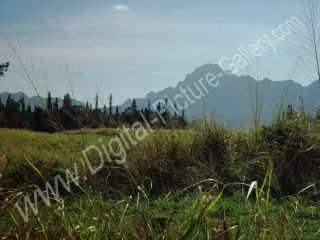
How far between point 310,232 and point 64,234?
82.6 inches

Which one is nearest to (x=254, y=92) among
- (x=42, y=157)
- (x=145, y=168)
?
(x=145, y=168)

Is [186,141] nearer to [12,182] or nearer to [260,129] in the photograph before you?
[260,129]

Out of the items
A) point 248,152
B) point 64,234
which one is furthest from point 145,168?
point 64,234

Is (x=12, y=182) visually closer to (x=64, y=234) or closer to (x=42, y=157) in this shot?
(x=42, y=157)

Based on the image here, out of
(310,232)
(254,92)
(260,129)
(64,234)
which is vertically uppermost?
(254,92)

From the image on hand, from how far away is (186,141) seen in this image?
5605 millimetres

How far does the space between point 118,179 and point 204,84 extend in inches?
88.2

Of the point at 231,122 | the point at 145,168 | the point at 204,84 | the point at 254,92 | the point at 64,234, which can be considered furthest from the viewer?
the point at 231,122

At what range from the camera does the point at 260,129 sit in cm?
541

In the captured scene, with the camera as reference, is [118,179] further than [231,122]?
No

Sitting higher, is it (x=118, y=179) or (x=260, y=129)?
(x=260, y=129)

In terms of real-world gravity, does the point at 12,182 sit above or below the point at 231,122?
below

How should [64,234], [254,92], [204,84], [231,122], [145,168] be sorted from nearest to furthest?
[64,234]
[254,92]
[145,168]
[204,84]
[231,122]

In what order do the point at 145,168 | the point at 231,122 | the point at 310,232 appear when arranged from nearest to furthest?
the point at 310,232 → the point at 145,168 → the point at 231,122
